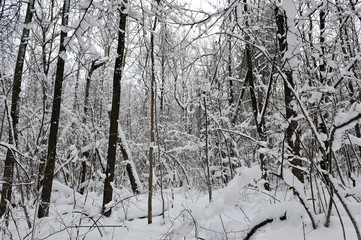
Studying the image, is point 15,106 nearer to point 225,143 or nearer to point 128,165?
point 128,165

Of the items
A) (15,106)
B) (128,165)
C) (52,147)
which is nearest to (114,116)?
(52,147)

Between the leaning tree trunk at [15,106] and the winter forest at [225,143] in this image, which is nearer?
the winter forest at [225,143]

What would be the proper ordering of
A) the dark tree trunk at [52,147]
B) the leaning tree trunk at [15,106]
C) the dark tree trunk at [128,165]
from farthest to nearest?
the dark tree trunk at [128,165]
the leaning tree trunk at [15,106]
the dark tree trunk at [52,147]

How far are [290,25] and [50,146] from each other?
437 centimetres

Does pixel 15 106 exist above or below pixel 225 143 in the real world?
above

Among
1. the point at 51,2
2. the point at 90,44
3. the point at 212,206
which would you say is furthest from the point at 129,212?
the point at 51,2

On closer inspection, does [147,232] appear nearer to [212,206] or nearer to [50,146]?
[212,206]

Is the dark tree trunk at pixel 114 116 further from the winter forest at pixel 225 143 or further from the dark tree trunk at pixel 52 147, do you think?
the dark tree trunk at pixel 52 147

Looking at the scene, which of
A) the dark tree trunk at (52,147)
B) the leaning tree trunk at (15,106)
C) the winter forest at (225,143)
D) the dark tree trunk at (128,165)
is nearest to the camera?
the winter forest at (225,143)

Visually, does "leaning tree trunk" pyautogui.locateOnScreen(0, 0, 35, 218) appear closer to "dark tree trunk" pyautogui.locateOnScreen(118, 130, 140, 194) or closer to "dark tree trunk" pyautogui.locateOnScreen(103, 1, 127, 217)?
"dark tree trunk" pyautogui.locateOnScreen(103, 1, 127, 217)

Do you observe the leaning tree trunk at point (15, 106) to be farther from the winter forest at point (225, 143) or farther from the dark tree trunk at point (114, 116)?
the dark tree trunk at point (114, 116)

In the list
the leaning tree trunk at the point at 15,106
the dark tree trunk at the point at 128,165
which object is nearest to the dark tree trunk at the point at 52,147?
the leaning tree trunk at the point at 15,106

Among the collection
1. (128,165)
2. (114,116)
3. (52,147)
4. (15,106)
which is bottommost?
(128,165)

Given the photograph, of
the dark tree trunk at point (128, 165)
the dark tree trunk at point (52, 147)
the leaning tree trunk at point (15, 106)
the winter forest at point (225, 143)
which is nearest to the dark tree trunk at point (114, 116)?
the winter forest at point (225, 143)
